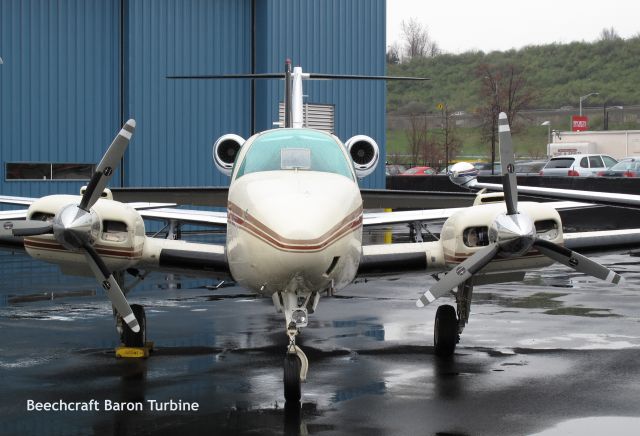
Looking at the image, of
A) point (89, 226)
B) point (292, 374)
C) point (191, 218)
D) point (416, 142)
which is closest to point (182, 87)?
point (191, 218)

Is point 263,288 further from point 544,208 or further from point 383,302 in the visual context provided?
point 383,302

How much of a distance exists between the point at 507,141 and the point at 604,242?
1.78m

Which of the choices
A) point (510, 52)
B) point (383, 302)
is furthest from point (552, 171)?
point (510, 52)

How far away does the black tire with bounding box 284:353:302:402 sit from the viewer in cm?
915

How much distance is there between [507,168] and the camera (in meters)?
10.4

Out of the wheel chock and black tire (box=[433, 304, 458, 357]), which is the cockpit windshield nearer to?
black tire (box=[433, 304, 458, 357])

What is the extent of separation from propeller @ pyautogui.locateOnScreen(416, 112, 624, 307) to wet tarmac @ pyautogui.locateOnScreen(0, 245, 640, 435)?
1.04 metres

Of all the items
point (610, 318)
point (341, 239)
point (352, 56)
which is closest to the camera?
point (341, 239)

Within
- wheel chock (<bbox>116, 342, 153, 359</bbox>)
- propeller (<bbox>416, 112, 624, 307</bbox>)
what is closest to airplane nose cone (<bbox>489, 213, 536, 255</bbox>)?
propeller (<bbox>416, 112, 624, 307</bbox>)

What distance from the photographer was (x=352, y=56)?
33750mm

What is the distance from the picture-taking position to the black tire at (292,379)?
30.0ft

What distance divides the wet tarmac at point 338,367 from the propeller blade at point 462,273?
0.91 metres

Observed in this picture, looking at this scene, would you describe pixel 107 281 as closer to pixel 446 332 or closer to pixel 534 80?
pixel 446 332

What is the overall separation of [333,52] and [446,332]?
22.8 meters
